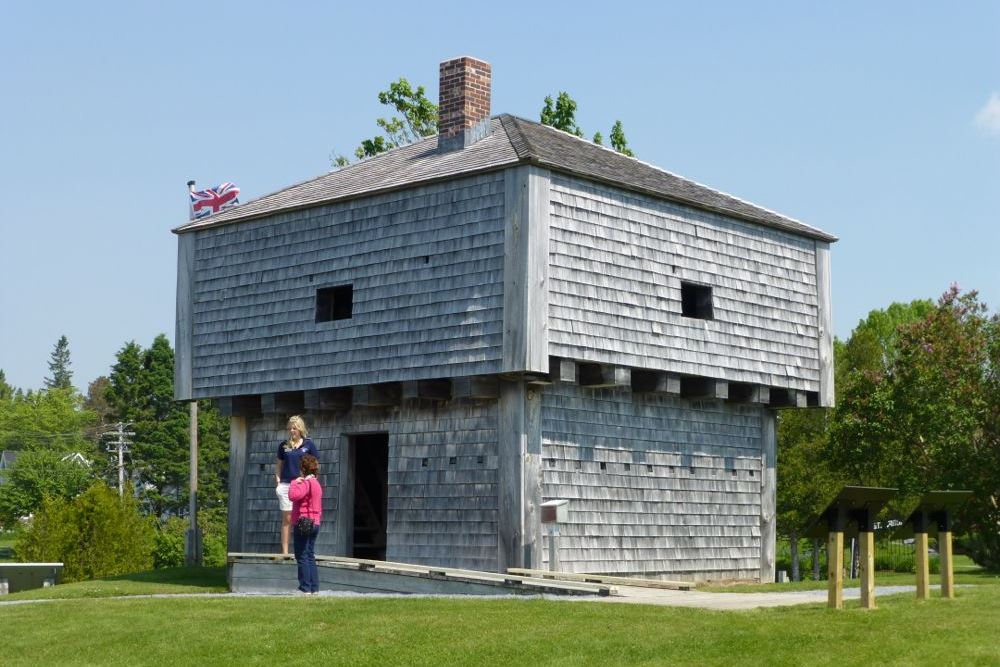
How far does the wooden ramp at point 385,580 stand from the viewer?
17953 mm

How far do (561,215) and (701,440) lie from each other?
5.42m

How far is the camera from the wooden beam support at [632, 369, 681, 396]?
75.7ft

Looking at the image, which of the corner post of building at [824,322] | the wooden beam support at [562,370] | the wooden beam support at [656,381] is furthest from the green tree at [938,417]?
the wooden beam support at [562,370]

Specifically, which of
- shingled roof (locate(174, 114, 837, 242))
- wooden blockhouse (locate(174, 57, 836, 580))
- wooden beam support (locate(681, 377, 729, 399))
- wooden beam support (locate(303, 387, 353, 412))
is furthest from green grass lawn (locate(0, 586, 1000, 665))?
shingled roof (locate(174, 114, 837, 242))

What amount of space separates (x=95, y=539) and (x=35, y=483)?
37.8 meters

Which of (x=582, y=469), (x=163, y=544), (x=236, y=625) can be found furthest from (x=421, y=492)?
(x=163, y=544)

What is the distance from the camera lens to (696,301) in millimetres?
24328

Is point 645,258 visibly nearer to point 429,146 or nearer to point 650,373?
point 650,373

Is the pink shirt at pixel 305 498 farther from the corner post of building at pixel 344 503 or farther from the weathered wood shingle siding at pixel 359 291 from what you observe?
the corner post of building at pixel 344 503

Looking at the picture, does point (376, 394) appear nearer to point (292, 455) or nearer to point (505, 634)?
point (292, 455)

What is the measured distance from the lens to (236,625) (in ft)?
47.3

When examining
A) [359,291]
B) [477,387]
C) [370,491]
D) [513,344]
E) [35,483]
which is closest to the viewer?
[513,344]

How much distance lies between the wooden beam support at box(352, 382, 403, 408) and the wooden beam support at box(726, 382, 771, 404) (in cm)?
599

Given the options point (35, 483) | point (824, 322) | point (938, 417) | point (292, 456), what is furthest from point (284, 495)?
point (35, 483)
